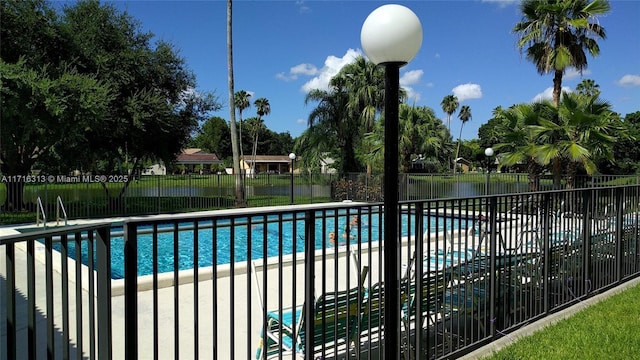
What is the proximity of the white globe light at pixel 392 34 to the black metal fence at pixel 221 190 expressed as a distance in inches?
490

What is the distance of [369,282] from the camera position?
300 cm

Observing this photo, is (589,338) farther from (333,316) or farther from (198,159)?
(198,159)

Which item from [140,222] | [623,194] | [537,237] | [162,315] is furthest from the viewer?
[623,194]

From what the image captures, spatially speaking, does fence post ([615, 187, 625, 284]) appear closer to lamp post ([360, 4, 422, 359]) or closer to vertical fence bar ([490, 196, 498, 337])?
vertical fence bar ([490, 196, 498, 337])

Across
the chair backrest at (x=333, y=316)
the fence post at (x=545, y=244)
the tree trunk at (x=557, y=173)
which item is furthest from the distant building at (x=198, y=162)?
the chair backrest at (x=333, y=316)

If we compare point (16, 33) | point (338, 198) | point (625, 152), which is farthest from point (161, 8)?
point (625, 152)

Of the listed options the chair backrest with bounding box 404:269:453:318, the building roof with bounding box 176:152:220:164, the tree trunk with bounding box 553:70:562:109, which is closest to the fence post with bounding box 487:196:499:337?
the chair backrest with bounding box 404:269:453:318

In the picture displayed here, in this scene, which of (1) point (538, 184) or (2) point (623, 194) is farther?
(1) point (538, 184)

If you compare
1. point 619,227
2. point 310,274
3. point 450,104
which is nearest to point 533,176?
point 619,227

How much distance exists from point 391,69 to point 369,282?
1.41 metres

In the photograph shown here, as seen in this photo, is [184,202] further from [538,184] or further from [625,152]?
[625,152]

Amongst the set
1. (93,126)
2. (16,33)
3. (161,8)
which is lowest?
(93,126)

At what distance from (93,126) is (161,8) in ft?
16.1

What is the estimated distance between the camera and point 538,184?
14.6 meters
